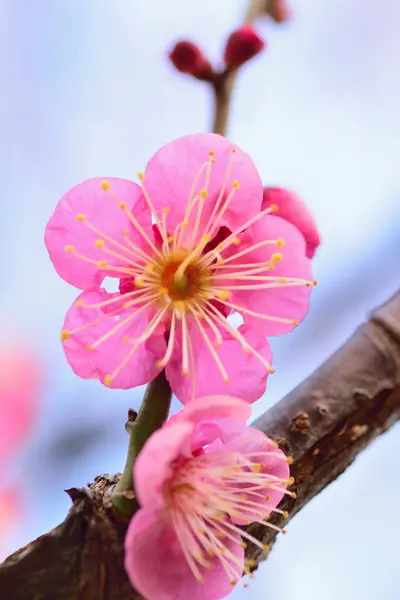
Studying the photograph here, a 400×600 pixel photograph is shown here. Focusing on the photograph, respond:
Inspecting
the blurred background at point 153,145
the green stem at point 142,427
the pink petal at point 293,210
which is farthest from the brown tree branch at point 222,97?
the blurred background at point 153,145

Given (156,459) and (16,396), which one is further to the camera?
(16,396)

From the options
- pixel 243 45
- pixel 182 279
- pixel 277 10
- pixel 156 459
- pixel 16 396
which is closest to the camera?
pixel 156 459

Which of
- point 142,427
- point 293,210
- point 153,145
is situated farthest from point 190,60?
point 153,145

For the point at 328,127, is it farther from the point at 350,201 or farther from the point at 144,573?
the point at 144,573

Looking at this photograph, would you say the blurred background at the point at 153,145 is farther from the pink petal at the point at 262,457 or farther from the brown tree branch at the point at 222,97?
the pink petal at the point at 262,457

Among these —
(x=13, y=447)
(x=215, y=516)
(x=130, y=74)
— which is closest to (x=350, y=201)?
(x=130, y=74)

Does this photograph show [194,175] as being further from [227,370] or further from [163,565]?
[163,565]
